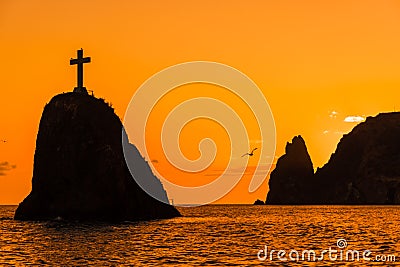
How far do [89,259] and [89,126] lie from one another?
69090mm

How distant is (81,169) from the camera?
405 feet

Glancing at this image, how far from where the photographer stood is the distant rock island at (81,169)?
12044cm

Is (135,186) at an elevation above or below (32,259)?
above

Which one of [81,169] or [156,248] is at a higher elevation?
[81,169]

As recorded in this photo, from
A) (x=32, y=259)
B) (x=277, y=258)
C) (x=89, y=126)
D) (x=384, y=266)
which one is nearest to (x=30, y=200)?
(x=89, y=126)

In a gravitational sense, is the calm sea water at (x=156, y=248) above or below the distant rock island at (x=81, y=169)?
below

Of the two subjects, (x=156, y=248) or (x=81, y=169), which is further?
(x=81, y=169)

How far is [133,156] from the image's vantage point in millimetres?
134625

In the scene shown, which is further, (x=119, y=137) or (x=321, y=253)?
(x=119, y=137)

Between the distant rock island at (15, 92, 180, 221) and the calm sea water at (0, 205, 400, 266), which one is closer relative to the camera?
the calm sea water at (0, 205, 400, 266)

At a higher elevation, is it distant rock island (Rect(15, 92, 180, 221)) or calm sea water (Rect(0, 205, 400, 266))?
distant rock island (Rect(15, 92, 180, 221))

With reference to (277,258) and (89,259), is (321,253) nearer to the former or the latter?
(277,258)

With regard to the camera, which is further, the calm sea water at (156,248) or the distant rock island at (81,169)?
the distant rock island at (81,169)

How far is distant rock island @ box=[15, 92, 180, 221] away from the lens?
120438mm
